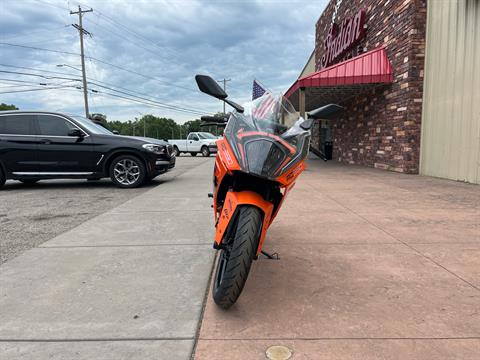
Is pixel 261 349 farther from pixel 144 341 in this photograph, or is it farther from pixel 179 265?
pixel 179 265

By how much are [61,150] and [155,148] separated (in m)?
2.00

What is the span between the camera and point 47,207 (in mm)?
5762

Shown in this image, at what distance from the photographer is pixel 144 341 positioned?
6.23 feet

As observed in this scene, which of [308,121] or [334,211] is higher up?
[308,121]

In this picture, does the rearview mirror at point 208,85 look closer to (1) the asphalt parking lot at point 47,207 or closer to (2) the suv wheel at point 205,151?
(1) the asphalt parking lot at point 47,207

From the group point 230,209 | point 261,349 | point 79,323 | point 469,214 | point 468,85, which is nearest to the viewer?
point 261,349

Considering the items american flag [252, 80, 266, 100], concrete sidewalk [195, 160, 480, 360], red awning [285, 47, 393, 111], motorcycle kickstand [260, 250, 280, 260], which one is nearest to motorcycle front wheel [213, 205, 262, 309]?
concrete sidewalk [195, 160, 480, 360]

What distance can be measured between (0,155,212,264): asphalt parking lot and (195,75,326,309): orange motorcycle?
7.61 feet

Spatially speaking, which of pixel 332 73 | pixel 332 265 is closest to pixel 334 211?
pixel 332 265

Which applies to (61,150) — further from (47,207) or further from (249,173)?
(249,173)

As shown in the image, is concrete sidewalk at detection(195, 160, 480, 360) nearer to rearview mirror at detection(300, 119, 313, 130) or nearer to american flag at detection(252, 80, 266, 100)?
rearview mirror at detection(300, 119, 313, 130)

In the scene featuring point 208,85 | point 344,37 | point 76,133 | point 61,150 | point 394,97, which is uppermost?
point 344,37

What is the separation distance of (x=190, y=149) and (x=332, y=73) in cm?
1692

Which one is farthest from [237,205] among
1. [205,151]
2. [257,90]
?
[205,151]
